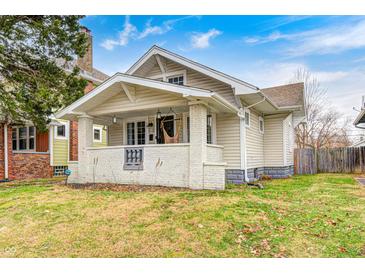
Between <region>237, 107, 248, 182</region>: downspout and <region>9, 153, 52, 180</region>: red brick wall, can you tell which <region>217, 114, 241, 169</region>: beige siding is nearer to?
<region>237, 107, 248, 182</region>: downspout

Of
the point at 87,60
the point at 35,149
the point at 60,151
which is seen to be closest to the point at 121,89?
the point at 60,151

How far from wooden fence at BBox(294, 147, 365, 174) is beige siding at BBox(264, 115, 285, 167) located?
3209 millimetres

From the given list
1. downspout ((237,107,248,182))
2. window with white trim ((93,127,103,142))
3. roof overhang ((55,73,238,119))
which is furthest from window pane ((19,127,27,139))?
downspout ((237,107,248,182))

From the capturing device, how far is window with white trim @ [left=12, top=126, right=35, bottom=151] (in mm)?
14273

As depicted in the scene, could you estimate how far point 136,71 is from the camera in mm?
10875

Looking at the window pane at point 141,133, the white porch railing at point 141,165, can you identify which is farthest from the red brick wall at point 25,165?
the window pane at point 141,133

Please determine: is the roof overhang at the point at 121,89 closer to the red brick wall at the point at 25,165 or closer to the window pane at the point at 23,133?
the red brick wall at the point at 25,165

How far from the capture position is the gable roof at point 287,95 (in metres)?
12.4

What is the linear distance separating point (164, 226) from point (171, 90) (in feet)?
14.5
